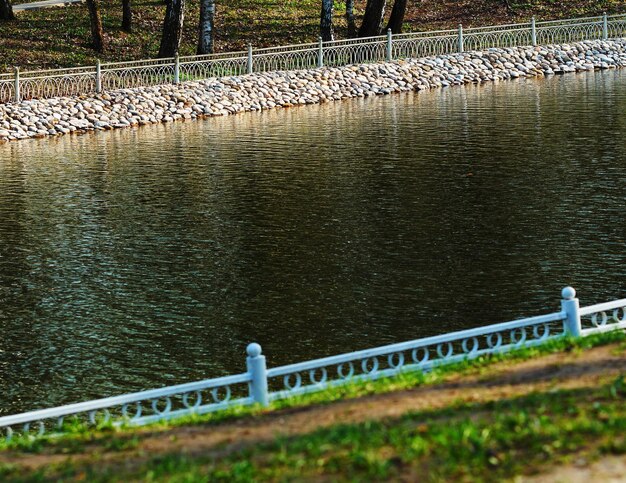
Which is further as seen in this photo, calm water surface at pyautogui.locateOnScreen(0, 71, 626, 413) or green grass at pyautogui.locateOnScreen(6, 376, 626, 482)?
calm water surface at pyautogui.locateOnScreen(0, 71, 626, 413)

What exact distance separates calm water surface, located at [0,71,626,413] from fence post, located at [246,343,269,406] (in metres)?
3.48

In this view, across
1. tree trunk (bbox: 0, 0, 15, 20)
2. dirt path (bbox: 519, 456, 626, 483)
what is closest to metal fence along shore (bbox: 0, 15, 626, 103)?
tree trunk (bbox: 0, 0, 15, 20)

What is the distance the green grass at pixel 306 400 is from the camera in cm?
980

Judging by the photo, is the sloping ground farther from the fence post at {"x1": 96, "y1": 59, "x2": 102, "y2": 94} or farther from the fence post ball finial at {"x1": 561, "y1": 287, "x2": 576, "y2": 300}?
the fence post at {"x1": 96, "y1": 59, "x2": 102, "y2": 94}

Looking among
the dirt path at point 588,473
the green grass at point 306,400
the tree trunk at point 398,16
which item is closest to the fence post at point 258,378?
the green grass at point 306,400

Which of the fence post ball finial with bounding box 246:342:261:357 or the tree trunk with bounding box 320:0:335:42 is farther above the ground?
the tree trunk with bounding box 320:0:335:42

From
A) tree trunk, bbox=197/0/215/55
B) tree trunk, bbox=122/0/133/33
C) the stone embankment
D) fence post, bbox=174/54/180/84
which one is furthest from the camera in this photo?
tree trunk, bbox=122/0/133/33

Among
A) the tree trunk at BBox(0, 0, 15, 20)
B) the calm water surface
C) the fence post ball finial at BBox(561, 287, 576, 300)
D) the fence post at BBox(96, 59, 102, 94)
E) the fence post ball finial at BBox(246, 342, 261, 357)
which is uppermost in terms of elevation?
the tree trunk at BBox(0, 0, 15, 20)

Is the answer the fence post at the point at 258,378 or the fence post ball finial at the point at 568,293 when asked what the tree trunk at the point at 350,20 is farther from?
the fence post at the point at 258,378

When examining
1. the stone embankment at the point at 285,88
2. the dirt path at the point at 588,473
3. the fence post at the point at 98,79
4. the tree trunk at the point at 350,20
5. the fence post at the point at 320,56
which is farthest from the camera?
the tree trunk at the point at 350,20

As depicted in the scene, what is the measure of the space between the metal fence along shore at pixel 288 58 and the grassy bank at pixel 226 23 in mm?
3517

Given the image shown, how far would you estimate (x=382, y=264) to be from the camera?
18.3 m

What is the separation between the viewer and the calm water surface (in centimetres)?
1497

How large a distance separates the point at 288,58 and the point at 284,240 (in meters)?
24.6
